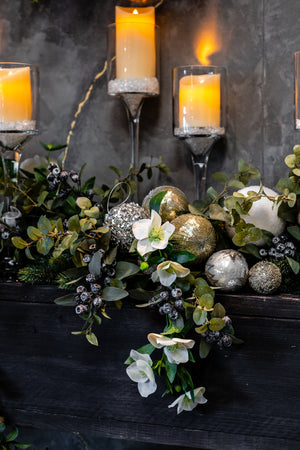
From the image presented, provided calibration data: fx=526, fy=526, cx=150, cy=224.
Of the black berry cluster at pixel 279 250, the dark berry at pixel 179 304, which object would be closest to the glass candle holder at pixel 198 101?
the black berry cluster at pixel 279 250

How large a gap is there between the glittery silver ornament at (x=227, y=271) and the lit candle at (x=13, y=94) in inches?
15.2

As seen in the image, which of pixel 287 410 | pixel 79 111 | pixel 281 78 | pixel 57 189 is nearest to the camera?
pixel 287 410

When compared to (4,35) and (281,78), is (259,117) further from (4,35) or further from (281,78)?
(4,35)

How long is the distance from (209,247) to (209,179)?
0.96 feet

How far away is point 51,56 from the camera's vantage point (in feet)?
3.35

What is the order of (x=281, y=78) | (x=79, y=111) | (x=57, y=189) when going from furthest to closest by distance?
(x=79, y=111)
(x=281, y=78)
(x=57, y=189)

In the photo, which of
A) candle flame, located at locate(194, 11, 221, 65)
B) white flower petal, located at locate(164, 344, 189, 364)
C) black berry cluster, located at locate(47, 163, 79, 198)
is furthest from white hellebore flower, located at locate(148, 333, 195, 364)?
candle flame, located at locate(194, 11, 221, 65)

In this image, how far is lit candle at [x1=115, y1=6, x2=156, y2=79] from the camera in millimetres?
875

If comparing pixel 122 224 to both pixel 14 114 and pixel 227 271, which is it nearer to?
pixel 227 271

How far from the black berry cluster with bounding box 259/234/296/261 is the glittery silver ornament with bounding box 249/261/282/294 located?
0.14ft

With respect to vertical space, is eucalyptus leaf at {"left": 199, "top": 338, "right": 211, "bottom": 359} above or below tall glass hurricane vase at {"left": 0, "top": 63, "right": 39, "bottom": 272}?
below

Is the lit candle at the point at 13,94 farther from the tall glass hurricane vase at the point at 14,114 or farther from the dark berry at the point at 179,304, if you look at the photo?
the dark berry at the point at 179,304

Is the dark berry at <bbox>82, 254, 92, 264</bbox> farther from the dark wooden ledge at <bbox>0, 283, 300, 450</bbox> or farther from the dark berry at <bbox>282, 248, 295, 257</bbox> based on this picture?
the dark berry at <bbox>282, 248, 295, 257</bbox>

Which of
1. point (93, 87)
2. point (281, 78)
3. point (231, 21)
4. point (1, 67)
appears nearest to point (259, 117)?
point (281, 78)
